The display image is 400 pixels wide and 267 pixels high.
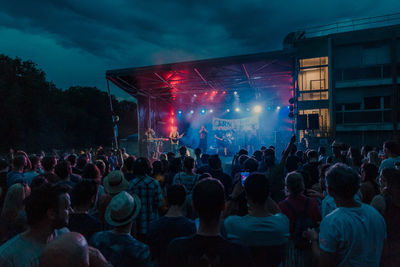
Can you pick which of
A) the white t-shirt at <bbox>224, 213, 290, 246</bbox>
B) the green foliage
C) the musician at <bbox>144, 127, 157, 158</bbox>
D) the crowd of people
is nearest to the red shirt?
the crowd of people

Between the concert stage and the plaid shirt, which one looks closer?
the plaid shirt

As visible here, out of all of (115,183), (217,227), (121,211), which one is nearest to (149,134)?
(115,183)

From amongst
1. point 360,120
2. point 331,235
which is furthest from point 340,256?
point 360,120

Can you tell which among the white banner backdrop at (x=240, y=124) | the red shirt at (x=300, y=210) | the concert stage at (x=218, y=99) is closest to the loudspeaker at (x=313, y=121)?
the concert stage at (x=218, y=99)

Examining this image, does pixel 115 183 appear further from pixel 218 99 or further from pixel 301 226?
pixel 218 99

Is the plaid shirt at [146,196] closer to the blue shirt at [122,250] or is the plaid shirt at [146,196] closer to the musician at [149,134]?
the blue shirt at [122,250]

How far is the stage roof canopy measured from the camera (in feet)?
40.6

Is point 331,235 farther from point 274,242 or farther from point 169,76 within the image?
point 169,76

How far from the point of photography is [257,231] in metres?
1.85

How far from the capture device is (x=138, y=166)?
11.7 ft

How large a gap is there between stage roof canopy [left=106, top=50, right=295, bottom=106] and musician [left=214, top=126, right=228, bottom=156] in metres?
3.39

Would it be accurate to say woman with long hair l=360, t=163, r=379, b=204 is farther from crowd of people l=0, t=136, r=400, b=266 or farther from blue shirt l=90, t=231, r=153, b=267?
blue shirt l=90, t=231, r=153, b=267

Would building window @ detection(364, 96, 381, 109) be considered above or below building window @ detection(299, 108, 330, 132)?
above

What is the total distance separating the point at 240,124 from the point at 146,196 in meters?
17.1
